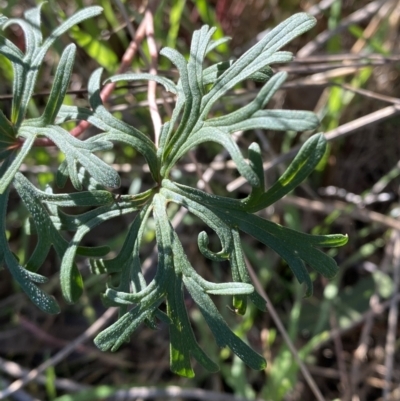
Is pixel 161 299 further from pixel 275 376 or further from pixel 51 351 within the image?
pixel 51 351

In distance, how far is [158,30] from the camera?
190 cm

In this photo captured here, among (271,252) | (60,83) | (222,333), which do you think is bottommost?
(271,252)

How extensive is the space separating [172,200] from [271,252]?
121 cm

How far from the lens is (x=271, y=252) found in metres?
2.23

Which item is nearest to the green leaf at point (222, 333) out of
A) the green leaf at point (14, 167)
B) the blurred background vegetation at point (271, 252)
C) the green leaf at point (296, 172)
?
the green leaf at point (296, 172)

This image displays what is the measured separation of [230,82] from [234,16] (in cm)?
139

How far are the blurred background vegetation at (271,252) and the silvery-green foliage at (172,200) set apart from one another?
2.60 ft

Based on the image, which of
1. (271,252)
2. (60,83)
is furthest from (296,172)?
(271,252)

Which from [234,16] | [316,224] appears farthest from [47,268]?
[234,16]

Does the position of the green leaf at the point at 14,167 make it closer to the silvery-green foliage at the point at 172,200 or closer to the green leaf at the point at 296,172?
the silvery-green foliage at the point at 172,200

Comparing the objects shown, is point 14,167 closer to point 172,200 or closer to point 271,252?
point 172,200

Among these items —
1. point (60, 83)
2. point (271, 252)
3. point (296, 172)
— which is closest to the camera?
point (296, 172)

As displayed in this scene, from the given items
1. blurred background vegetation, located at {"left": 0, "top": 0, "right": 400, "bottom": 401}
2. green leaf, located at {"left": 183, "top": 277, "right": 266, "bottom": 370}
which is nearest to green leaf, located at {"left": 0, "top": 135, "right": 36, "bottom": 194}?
green leaf, located at {"left": 183, "top": 277, "right": 266, "bottom": 370}

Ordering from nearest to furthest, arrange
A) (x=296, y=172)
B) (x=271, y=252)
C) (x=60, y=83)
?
(x=296, y=172) → (x=60, y=83) → (x=271, y=252)
